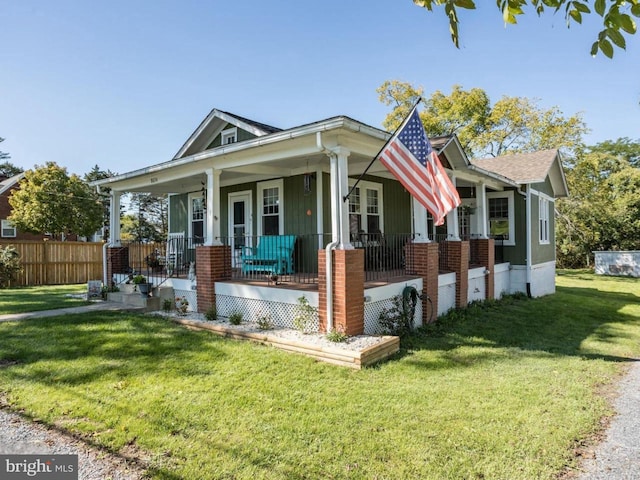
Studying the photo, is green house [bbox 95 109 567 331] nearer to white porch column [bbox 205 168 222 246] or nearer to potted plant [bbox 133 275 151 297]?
white porch column [bbox 205 168 222 246]

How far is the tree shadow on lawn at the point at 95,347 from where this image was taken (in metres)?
4.81

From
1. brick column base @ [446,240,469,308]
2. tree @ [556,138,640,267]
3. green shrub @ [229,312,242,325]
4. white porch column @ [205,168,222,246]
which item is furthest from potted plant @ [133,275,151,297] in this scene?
tree @ [556,138,640,267]

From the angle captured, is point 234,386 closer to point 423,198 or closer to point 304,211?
point 423,198

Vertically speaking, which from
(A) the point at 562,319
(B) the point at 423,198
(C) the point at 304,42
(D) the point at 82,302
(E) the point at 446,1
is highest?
(C) the point at 304,42

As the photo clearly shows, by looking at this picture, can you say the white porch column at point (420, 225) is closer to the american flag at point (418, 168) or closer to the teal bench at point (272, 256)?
the american flag at point (418, 168)

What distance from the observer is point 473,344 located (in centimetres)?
665

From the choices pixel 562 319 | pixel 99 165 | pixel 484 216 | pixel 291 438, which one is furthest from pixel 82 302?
pixel 99 165

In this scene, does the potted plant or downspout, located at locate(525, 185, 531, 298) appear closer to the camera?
the potted plant

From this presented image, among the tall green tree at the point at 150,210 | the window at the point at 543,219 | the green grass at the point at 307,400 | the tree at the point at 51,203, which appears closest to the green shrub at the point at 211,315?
the green grass at the point at 307,400

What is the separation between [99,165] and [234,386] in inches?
1423

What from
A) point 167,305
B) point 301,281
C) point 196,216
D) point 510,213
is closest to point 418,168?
point 301,281

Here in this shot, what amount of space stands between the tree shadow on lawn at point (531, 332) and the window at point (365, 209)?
3.15 metres

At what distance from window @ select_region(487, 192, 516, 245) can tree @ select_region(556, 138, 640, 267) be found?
44.0ft

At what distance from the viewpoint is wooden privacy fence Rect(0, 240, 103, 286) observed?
48.9 ft
